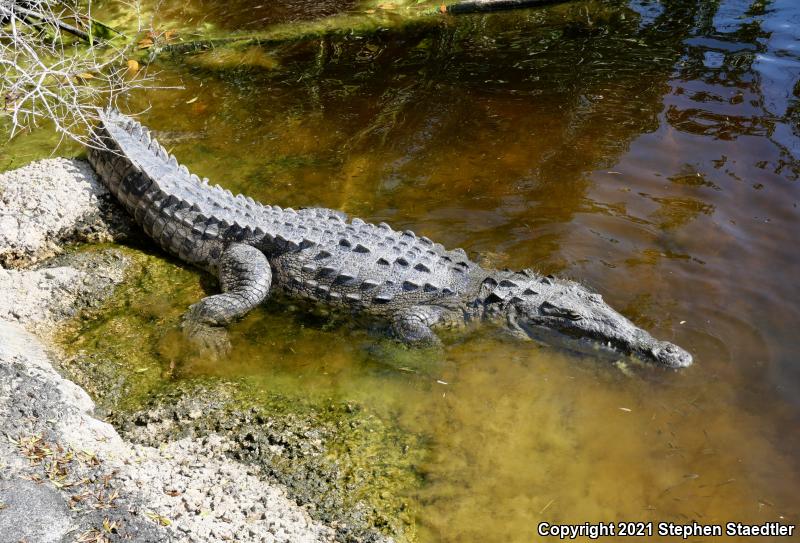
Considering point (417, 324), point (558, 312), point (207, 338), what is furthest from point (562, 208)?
point (207, 338)

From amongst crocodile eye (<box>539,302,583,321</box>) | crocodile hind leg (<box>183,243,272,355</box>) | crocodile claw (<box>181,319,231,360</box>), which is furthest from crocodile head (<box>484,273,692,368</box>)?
crocodile claw (<box>181,319,231,360</box>)

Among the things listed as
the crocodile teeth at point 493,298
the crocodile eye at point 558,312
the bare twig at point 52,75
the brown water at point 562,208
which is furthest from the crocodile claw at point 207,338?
the crocodile eye at point 558,312

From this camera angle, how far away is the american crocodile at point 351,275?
4875mm

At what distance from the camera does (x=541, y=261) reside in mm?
5566

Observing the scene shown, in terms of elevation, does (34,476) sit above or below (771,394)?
above

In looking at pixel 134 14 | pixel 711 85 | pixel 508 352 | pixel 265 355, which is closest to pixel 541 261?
pixel 508 352

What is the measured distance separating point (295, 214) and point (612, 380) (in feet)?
9.80

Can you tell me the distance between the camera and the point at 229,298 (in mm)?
5035

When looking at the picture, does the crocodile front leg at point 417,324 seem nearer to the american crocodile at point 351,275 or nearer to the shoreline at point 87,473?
the american crocodile at point 351,275

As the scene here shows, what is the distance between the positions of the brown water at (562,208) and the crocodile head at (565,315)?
0.64ft

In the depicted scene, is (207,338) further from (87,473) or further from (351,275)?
(87,473)

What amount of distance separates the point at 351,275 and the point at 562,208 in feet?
7.62

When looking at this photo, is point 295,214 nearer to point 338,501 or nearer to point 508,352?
point 508,352

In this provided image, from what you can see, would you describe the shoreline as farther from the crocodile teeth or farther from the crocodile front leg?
the crocodile teeth
